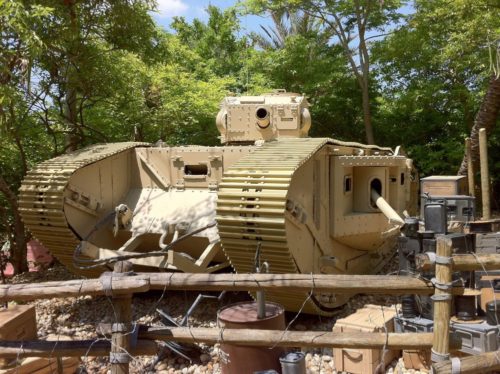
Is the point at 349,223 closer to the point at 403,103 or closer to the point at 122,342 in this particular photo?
the point at 122,342

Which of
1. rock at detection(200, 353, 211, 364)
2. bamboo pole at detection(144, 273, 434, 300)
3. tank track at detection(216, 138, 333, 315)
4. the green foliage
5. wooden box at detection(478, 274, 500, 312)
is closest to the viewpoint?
bamboo pole at detection(144, 273, 434, 300)

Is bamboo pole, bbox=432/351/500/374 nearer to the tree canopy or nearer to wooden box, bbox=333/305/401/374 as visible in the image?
wooden box, bbox=333/305/401/374

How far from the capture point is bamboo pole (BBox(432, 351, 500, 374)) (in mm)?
3113

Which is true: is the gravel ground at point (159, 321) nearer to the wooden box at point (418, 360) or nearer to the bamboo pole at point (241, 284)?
the wooden box at point (418, 360)

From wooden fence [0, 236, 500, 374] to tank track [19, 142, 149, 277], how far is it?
2.74m

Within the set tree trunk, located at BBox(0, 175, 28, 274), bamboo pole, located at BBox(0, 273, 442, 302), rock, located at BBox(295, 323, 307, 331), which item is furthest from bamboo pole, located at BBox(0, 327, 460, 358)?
tree trunk, located at BBox(0, 175, 28, 274)

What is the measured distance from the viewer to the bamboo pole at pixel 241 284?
3375 mm

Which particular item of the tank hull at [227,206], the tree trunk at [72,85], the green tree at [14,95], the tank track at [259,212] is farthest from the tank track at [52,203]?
the tree trunk at [72,85]

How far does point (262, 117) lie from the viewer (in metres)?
7.81

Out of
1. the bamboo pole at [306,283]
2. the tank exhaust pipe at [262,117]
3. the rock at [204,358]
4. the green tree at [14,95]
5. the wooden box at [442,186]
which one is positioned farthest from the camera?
the wooden box at [442,186]

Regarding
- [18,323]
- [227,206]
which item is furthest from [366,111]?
[18,323]

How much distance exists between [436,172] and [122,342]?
14764mm

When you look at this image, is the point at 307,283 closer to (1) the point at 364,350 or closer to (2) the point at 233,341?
(2) the point at 233,341

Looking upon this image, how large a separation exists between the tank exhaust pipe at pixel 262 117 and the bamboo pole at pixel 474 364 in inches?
201
